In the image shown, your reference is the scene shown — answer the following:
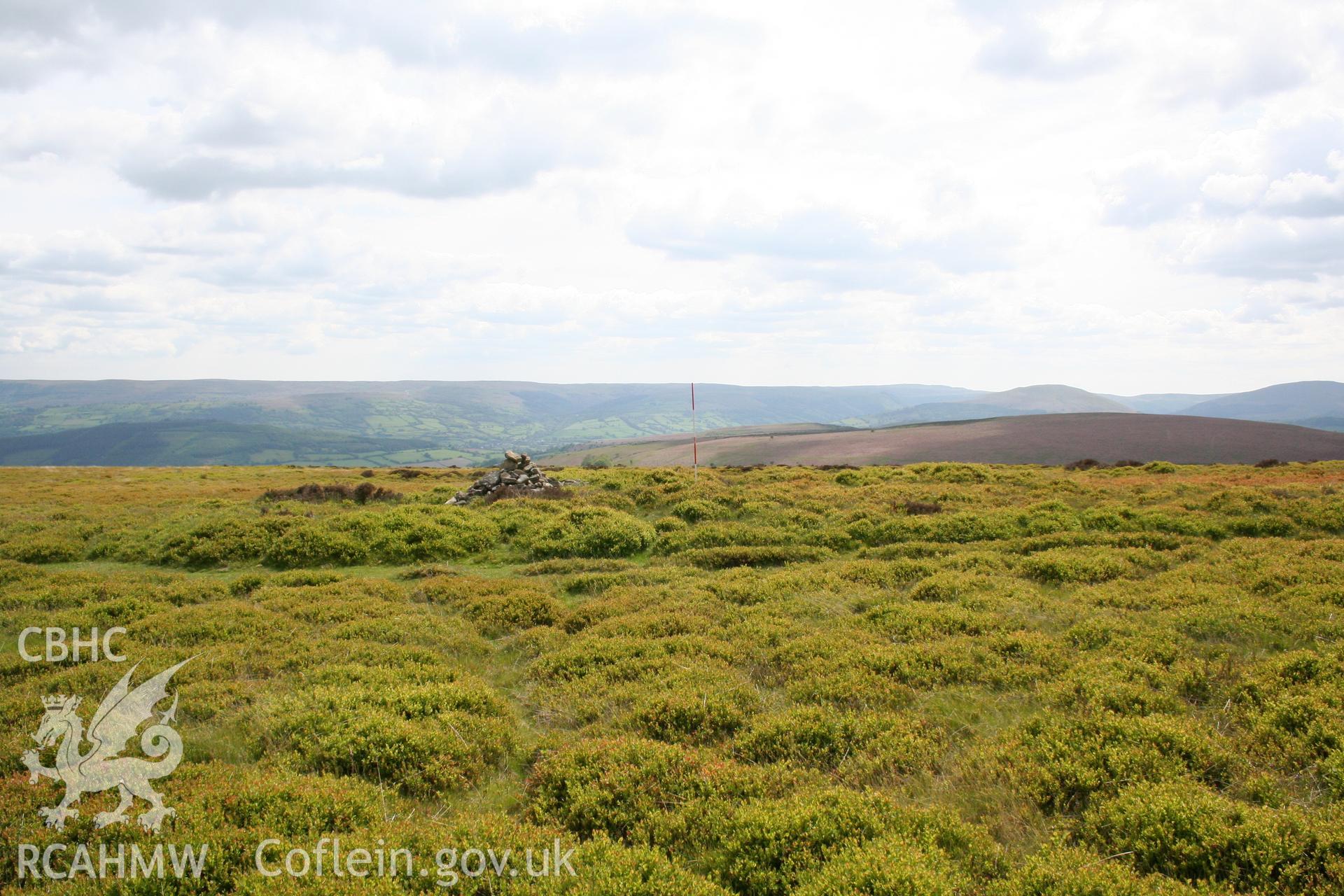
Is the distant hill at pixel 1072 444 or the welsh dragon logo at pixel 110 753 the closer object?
the welsh dragon logo at pixel 110 753

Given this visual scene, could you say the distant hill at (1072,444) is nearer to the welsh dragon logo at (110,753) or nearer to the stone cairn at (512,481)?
the stone cairn at (512,481)

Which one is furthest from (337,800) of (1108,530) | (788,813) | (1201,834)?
(1108,530)

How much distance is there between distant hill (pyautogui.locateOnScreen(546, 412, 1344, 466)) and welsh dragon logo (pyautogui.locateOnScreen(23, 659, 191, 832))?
65.6 metres

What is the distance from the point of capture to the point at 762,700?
32.1ft

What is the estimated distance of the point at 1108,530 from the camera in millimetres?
21438

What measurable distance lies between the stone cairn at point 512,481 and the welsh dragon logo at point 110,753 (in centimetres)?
2035

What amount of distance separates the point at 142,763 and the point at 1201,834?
36.9ft

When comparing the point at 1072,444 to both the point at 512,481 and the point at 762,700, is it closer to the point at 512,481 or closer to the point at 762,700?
the point at 512,481

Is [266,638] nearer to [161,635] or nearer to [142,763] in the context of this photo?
[161,635]

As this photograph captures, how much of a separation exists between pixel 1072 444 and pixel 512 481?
6932 centimetres

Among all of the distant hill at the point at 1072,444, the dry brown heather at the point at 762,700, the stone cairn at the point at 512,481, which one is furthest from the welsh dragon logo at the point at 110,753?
the distant hill at the point at 1072,444

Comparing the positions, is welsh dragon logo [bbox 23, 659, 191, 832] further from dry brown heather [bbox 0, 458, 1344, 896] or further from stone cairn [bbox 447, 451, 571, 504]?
stone cairn [bbox 447, 451, 571, 504]

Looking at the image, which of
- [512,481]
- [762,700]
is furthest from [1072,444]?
[762,700]

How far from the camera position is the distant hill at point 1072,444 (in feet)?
211
